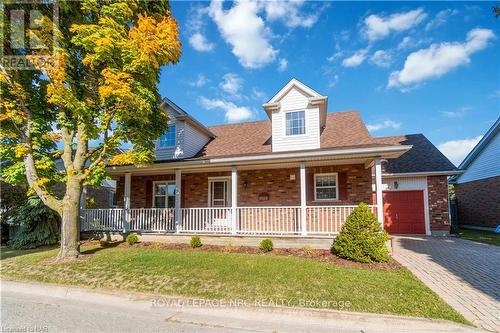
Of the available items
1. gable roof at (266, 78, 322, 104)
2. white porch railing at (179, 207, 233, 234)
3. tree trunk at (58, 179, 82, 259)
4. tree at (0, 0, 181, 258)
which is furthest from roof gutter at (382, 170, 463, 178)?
tree trunk at (58, 179, 82, 259)

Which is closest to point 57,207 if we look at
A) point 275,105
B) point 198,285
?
point 198,285

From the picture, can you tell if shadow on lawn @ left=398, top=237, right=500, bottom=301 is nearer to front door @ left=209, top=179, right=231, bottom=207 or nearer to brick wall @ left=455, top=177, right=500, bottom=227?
brick wall @ left=455, top=177, right=500, bottom=227

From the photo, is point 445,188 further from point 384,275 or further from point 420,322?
point 420,322

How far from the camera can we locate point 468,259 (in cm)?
838

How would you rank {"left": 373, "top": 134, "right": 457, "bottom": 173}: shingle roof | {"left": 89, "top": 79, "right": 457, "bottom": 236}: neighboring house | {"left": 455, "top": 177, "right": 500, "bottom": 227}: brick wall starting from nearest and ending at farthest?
{"left": 89, "top": 79, "right": 457, "bottom": 236}: neighboring house, {"left": 373, "top": 134, "right": 457, "bottom": 173}: shingle roof, {"left": 455, "top": 177, "right": 500, "bottom": 227}: brick wall

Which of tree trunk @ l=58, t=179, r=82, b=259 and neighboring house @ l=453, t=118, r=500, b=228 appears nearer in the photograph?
tree trunk @ l=58, t=179, r=82, b=259

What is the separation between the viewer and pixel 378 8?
34.7 ft

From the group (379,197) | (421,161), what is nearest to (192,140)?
(379,197)

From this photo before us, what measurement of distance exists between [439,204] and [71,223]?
1571cm

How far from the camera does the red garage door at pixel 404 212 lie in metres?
13.8

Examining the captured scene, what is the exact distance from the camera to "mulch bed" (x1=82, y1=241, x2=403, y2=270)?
24.2ft

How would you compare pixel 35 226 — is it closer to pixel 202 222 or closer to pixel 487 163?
pixel 202 222

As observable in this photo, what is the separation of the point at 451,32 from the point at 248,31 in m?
8.05

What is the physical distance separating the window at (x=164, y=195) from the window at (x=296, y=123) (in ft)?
21.4
